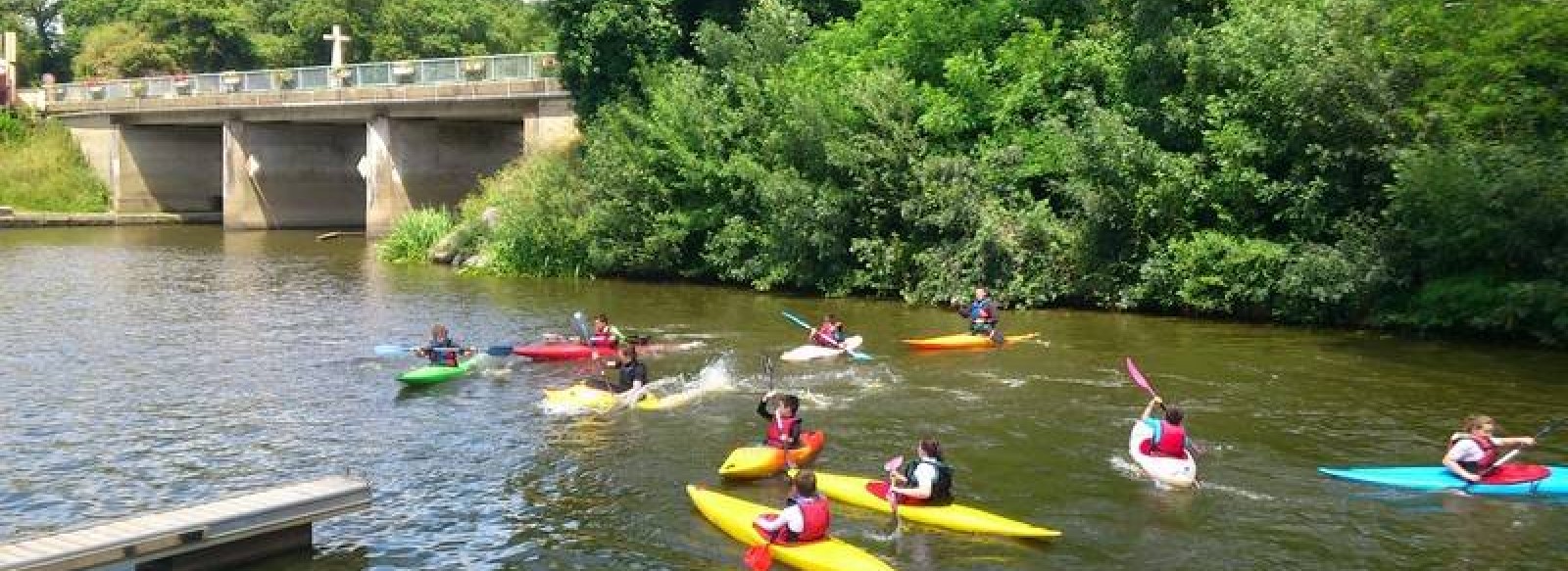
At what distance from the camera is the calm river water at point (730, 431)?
13227 millimetres

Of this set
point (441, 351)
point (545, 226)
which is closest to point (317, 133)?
point (545, 226)

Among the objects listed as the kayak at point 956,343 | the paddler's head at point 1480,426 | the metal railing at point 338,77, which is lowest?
the kayak at point 956,343

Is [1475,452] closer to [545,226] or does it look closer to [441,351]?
[441,351]

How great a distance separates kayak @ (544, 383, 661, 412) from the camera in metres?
19.4

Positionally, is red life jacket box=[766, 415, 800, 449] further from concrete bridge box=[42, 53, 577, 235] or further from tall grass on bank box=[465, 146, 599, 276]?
concrete bridge box=[42, 53, 577, 235]

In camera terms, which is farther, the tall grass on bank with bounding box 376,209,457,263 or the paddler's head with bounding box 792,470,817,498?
the tall grass on bank with bounding box 376,209,457,263

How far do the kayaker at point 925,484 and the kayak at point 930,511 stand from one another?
0.08 metres

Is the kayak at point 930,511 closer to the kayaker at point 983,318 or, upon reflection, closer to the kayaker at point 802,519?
the kayaker at point 802,519

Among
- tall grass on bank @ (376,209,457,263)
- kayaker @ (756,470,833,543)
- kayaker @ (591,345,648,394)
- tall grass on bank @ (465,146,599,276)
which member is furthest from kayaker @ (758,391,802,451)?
tall grass on bank @ (376,209,457,263)

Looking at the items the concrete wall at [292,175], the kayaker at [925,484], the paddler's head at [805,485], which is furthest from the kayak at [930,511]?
the concrete wall at [292,175]

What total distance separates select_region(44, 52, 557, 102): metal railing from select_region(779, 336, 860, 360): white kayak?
23.3 meters

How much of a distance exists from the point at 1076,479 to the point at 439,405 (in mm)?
9708

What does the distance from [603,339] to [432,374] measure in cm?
352

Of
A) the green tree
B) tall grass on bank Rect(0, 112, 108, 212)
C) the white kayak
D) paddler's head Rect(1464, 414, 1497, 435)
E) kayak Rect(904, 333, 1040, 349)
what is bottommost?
the white kayak
